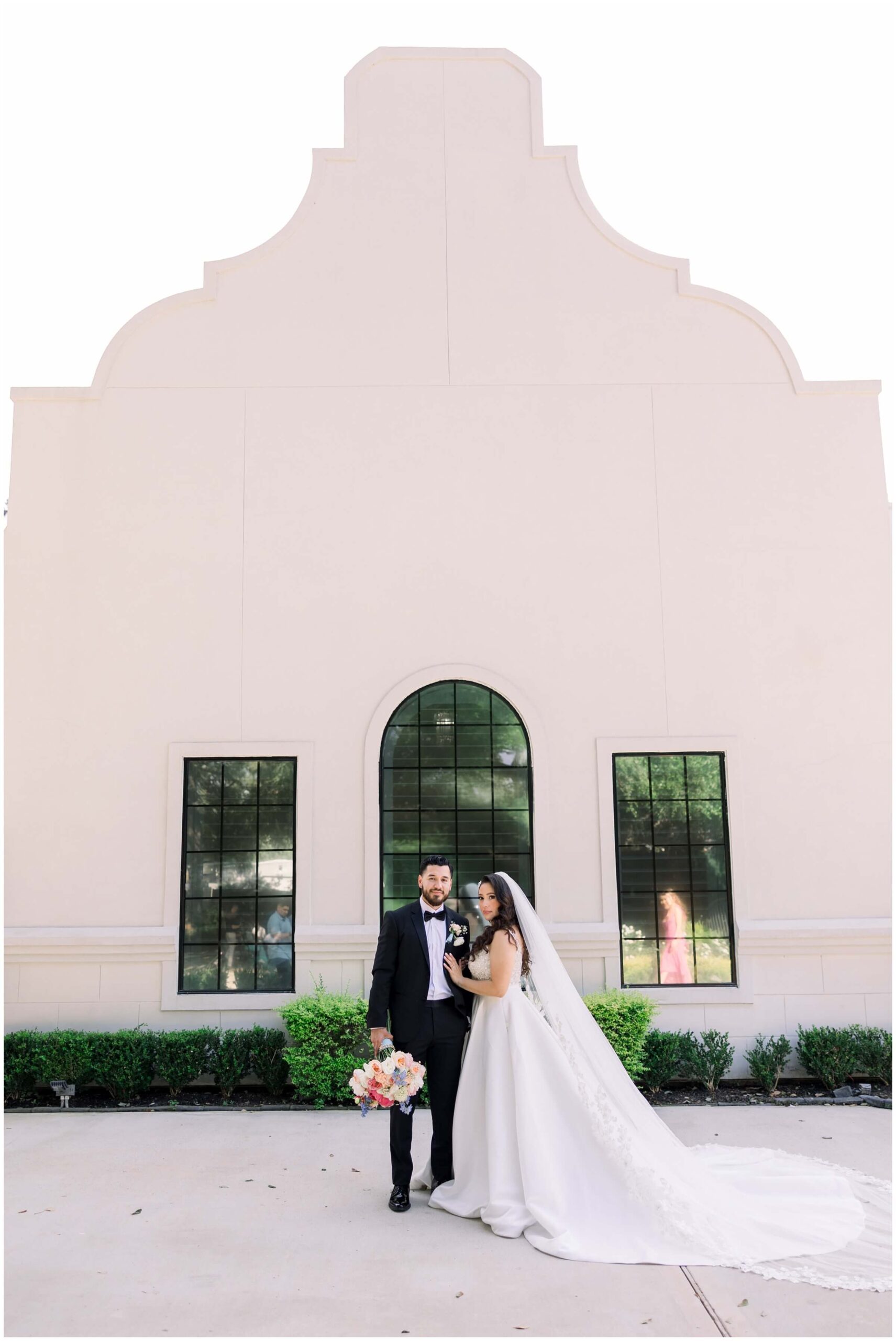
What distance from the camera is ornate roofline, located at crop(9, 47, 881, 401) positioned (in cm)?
1007

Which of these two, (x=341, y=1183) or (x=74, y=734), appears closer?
(x=341, y=1183)

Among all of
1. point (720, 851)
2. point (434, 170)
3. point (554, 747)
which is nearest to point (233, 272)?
point (434, 170)

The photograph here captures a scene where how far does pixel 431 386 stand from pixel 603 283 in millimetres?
2088

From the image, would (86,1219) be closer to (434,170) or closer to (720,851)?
(720,851)

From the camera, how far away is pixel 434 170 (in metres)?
10.4

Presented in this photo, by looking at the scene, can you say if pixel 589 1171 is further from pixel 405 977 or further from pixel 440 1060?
pixel 405 977

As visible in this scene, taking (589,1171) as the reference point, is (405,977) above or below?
above

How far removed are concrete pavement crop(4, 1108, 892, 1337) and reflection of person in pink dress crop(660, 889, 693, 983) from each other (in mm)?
1944

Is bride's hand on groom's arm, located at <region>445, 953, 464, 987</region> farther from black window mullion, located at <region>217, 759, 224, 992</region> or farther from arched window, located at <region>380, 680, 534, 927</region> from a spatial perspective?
black window mullion, located at <region>217, 759, 224, 992</region>

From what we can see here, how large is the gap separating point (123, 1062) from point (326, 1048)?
179 centimetres

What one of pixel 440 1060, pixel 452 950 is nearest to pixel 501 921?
pixel 452 950

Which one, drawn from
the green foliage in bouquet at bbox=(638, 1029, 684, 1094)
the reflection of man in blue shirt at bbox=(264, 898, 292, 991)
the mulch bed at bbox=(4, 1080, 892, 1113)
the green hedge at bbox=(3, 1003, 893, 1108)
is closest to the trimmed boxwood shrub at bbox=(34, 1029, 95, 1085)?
the green hedge at bbox=(3, 1003, 893, 1108)

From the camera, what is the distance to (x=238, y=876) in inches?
374

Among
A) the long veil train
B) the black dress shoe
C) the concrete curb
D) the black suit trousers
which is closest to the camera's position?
the long veil train
